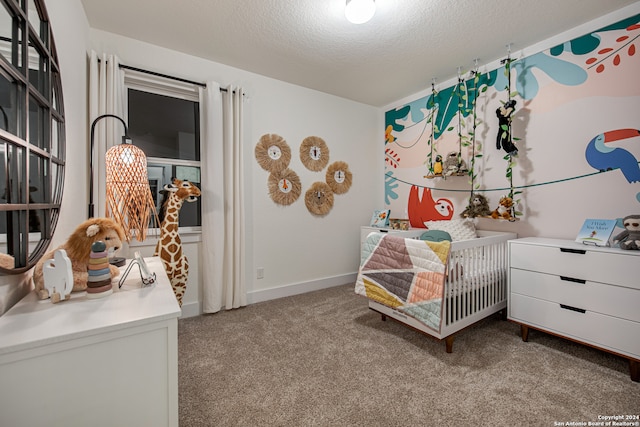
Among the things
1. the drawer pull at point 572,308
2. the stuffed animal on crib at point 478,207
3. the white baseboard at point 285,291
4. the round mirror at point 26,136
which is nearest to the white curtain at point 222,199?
the white baseboard at point 285,291

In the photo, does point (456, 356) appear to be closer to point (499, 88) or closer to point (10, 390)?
point (10, 390)

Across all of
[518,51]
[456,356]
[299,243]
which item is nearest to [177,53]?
[299,243]

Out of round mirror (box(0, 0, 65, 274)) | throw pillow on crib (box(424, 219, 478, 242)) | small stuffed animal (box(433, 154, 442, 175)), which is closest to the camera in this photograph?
round mirror (box(0, 0, 65, 274))

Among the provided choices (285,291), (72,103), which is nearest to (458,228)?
(285,291)

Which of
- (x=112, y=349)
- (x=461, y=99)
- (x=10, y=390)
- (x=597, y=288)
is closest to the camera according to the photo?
(x=10, y=390)

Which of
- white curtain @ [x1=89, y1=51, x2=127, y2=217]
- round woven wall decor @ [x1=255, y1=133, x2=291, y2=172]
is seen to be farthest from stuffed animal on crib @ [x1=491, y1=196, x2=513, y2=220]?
white curtain @ [x1=89, y1=51, x2=127, y2=217]

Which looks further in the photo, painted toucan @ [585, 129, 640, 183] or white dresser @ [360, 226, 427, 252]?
white dresser @ [360, 226, 427, 252]

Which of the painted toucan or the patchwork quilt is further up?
the painted toucan

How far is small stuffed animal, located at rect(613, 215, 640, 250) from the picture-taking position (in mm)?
1643

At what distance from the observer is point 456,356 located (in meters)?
1.81

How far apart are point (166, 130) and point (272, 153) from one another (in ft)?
3.24

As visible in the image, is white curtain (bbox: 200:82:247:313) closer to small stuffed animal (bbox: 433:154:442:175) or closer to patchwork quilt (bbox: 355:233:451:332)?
patchwork quilt (bbox: 355:233:451:332)

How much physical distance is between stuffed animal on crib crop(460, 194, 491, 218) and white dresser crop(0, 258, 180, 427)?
255 centimetres

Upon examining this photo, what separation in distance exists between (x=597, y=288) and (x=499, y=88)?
1.82 metres
